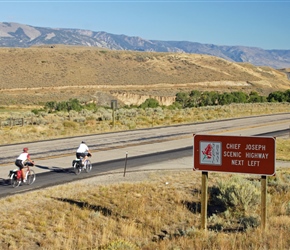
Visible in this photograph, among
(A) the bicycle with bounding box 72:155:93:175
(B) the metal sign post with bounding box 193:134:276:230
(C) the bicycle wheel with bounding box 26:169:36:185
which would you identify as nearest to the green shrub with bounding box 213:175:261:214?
(B) the metal sign post with bounding box 193:134:276:230

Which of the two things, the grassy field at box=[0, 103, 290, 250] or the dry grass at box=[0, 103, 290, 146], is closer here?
the grassy field at box=[0, 103, 290, 250]

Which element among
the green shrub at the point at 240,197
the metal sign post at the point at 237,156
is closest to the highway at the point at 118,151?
the green shrub at the point at 240,197

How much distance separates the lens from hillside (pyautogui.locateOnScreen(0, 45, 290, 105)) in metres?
104

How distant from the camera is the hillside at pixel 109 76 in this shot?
10369 cm

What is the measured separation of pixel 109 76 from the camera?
5138 inches

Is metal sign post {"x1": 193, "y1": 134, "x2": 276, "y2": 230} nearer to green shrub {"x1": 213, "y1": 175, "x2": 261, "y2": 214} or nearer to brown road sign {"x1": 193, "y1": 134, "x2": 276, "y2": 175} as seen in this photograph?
brown road sign {"x1": 193, "y1": 134, "x2": 276, "y2": 175}

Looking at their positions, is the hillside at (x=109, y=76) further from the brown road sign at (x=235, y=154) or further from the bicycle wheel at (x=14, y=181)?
the brown road sign at (x=235, y=154)

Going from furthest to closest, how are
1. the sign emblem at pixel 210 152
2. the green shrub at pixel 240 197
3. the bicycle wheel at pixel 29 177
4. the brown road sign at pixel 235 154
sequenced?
1. the bicycle wheel at pixel 29 177
2. the green shrub at pixel 240 197
3. the sign emblem at pixel 210 152
4. the brown road sign at pixel 235 154

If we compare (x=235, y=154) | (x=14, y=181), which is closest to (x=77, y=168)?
→ (x=14, y=181)

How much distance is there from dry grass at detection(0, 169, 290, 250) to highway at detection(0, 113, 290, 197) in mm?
2579

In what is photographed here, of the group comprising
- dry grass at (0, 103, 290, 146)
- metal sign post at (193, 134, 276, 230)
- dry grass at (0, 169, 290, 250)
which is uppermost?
metal sign post at (193, 134, 276, 230)

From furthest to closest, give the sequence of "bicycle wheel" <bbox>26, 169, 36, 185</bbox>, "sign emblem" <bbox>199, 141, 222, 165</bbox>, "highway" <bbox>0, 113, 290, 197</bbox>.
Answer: "highway" <bbox>0, 113, 290, 197</bbox>, "bicycle wheel" <bbox>26, 169, 36, 185</bbox>, "sign emblem" <bbox>199, 141, 222, 165</bbox>

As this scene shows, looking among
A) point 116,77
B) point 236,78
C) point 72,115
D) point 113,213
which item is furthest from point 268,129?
point 236,78

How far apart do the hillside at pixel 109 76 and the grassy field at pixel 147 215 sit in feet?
255
